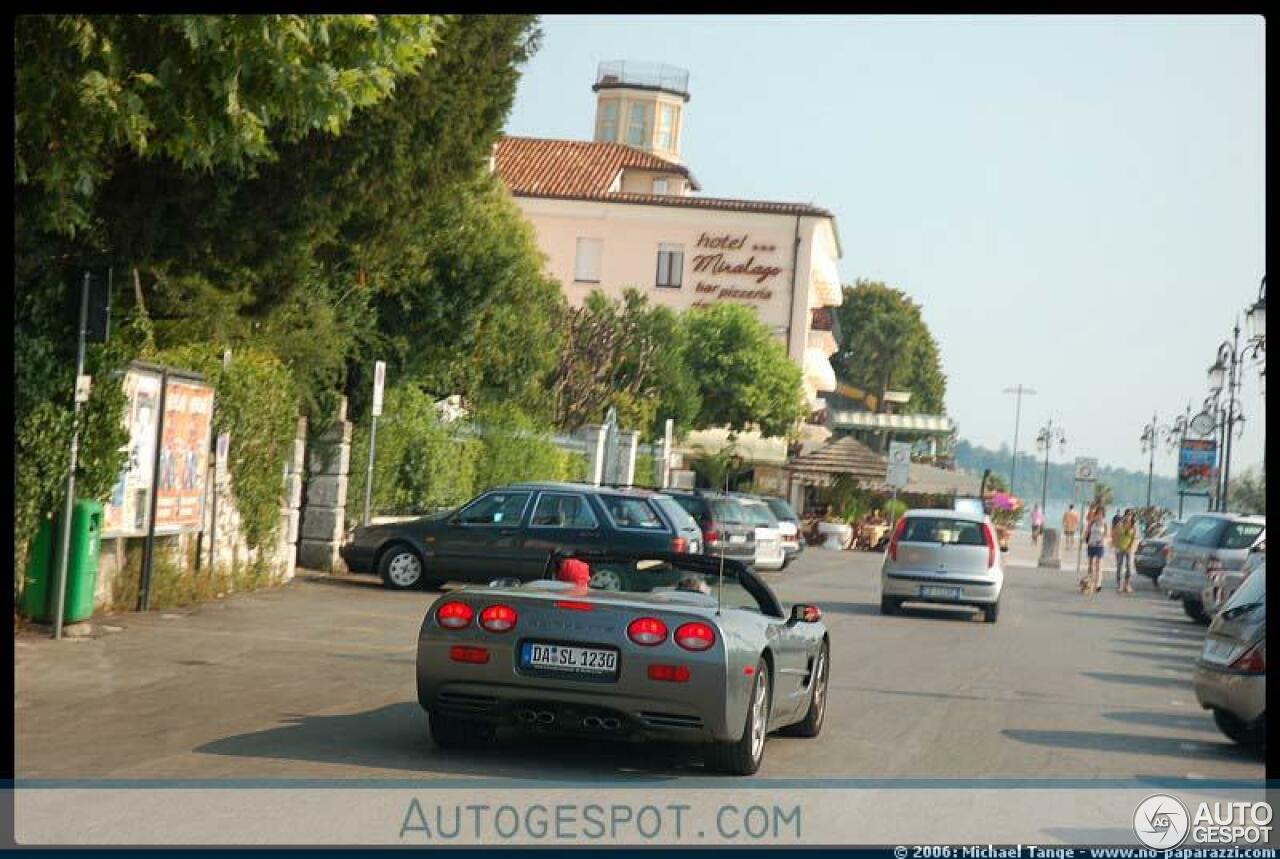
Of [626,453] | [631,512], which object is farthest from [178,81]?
[626,453]

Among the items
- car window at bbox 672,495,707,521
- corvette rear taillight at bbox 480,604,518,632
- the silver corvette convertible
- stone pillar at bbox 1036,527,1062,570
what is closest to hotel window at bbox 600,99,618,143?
stone pillar at bbox 1036,527,1062,570

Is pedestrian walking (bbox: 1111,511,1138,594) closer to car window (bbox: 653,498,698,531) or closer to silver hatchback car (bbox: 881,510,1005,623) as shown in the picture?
silver hatchback car (bbox: 881,510,1005,623)

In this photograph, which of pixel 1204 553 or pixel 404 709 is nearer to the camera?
pixel 404 709

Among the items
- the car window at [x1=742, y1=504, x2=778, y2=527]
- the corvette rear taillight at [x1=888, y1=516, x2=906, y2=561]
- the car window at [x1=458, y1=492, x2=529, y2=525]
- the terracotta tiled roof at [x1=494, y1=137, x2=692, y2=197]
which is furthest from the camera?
the terracotta tiled roof at [x1=494, y1=137, x2=692, y2=197]

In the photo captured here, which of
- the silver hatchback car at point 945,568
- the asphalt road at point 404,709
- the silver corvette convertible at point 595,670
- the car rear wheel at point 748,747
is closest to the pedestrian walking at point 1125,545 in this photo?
the silver hatchback car at point 945,568

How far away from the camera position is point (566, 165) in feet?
291

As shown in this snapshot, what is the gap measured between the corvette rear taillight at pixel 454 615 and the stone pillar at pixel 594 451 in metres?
33.9

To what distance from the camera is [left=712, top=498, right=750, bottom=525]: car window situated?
37.6 metres

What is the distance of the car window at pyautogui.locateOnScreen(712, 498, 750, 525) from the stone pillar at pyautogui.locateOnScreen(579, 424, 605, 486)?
6619mm

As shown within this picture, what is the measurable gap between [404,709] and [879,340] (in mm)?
116048

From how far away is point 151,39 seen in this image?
46.2 feet

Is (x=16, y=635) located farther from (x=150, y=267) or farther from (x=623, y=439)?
(x=623, y=439)

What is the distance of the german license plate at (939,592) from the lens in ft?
93.5

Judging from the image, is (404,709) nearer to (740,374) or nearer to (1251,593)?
(1251,593)
